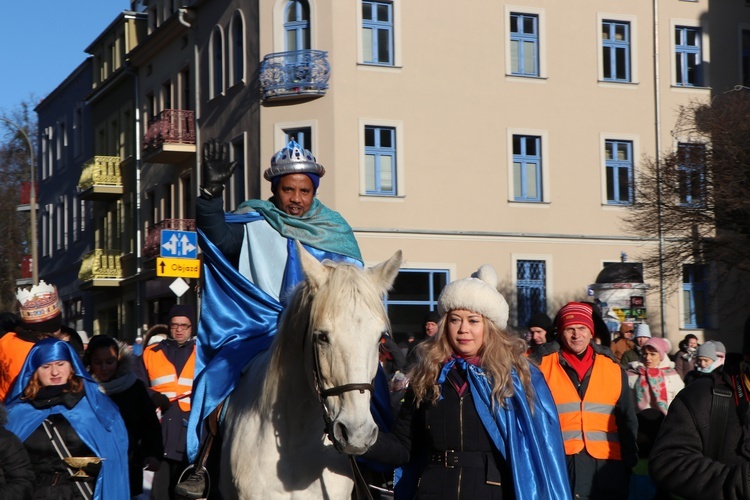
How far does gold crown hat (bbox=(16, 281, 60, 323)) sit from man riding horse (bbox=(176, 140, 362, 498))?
10.8 ft

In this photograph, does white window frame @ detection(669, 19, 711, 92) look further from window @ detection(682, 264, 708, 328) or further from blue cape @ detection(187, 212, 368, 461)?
blue cape @ detection(187, 212, 368, 461)

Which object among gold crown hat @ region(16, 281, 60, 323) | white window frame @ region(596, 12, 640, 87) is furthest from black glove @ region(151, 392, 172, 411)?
white window frame @ region(596, 12, 640, 87)

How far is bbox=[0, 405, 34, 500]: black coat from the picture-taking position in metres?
6.62

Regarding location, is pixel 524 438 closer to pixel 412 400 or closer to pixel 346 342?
pixel 412 400

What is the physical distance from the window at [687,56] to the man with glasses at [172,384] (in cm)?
2401

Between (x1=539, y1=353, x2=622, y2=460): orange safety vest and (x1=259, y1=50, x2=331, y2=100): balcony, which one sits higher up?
(x1=259, y1=50, x2=331, y2=100): balcony

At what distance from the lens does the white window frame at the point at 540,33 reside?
32.3 metres

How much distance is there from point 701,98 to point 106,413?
27.8 meters

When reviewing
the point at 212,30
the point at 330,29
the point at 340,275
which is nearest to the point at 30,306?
the point at 340,275

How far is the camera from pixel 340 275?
5.81m

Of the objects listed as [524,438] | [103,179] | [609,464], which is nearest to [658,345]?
[609,464]

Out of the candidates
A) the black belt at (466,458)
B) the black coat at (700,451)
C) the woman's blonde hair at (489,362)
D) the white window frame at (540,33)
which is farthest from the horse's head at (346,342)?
the white window frame at (540,33)

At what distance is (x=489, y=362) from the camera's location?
6129mm

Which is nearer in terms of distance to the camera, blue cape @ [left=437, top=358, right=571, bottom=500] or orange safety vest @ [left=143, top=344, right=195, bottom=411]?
blue cape @ [left=437, top=358, right=571, bottom=500]
